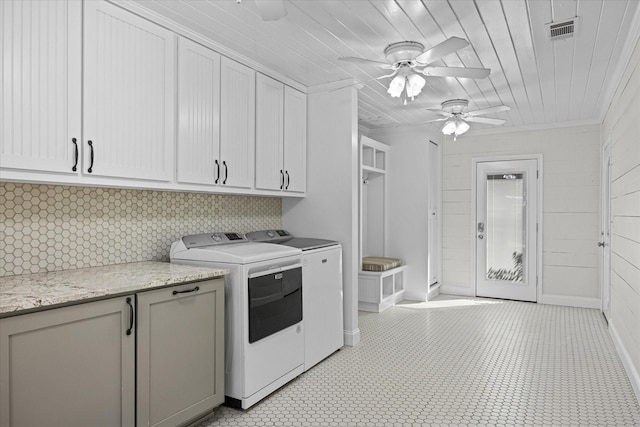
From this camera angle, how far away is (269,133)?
347cm

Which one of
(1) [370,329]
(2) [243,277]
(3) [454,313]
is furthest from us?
(3) [454,313]

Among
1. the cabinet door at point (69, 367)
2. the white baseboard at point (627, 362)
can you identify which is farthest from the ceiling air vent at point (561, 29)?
the cabinet door at point (69, 367)

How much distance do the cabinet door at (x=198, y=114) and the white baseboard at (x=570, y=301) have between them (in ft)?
15.9

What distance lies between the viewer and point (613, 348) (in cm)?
378

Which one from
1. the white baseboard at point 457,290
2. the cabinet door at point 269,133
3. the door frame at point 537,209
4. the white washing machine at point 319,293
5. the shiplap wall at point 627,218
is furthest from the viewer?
the white baseboard at point 457,290

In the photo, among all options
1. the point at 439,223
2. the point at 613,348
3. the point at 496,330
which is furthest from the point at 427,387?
the point at 439,223

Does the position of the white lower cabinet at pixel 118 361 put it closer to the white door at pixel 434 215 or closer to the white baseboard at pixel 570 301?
the white door at pixel 434 215

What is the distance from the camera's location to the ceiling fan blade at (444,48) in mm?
2305

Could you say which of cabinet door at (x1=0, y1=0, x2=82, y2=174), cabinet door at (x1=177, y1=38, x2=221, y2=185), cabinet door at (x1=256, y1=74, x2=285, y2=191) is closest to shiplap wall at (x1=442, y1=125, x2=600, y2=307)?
cabinet door at (x1=256, y1=74, x2=285, y2=191)

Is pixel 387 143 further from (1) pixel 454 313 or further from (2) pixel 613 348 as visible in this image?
(2) pixel 613 348

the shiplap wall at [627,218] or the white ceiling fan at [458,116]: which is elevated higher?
the white ceiling fan at [458,116]

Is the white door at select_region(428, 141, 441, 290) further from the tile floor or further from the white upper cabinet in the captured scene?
the white upper cabinet

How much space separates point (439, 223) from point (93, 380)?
17.3 ft

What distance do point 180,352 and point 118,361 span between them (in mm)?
371
